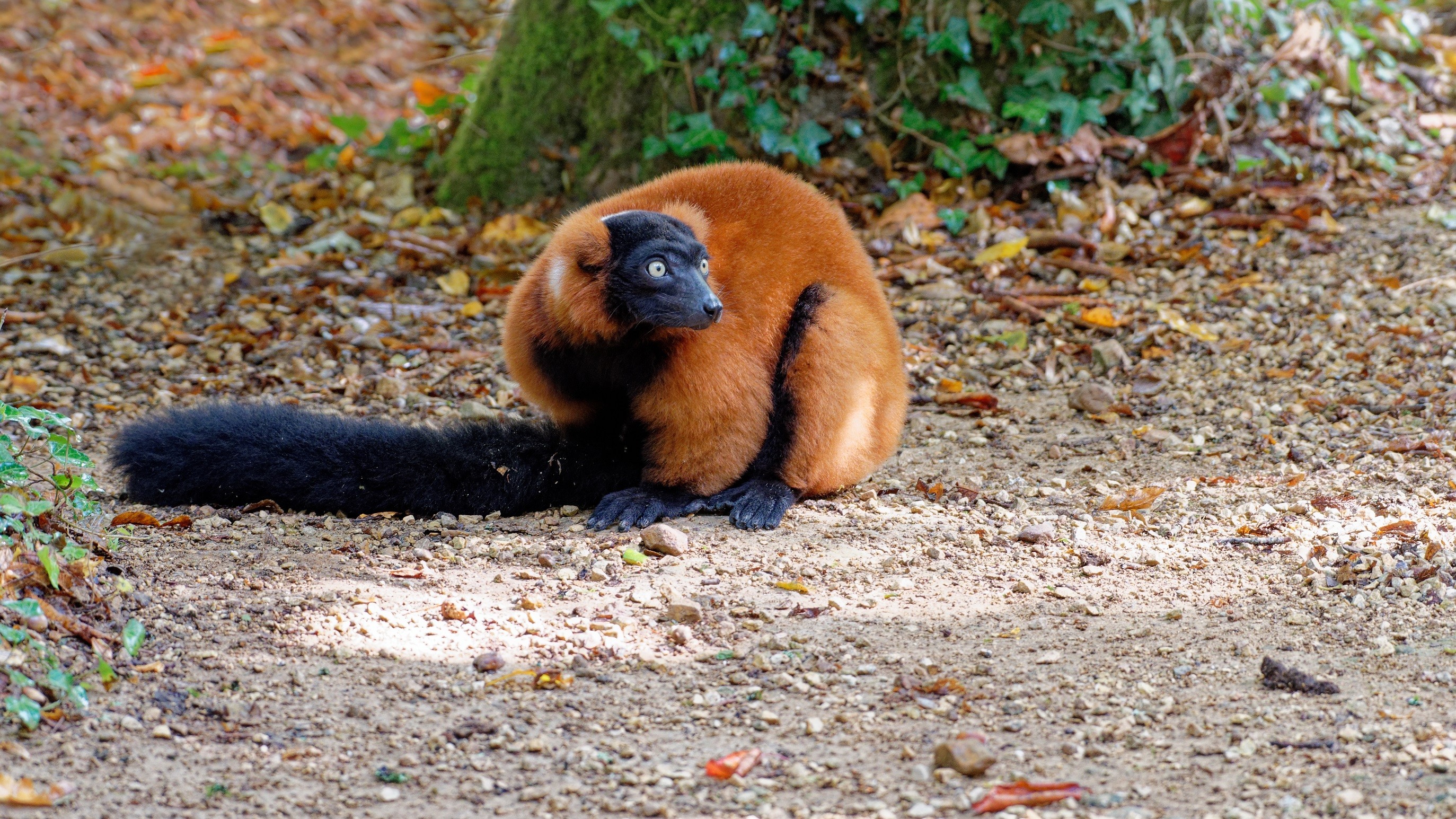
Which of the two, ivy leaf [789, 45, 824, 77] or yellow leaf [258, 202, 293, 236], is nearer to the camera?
ivy leaf [789, 45, 824, 77]

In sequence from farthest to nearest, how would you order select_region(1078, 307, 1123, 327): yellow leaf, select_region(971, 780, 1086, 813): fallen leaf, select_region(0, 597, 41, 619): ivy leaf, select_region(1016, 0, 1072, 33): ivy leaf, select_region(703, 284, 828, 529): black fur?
select_region(1016, 0, 1072, 33): ivy leaf
select_region(1078, 307, 1123, 327): yellow leaf
select_region(703, 284, 828, 529): black fur
select_region(0, 597, 41, 619): ivy leaf
select_region(971, 780, 1086, 813): fallen leaf

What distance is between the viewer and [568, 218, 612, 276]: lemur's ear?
4320 millimetres

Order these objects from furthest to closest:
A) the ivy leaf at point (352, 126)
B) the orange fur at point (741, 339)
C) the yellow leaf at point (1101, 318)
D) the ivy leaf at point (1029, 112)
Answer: the ivy leaf at point (352, 126)
the ivy leaf at point (1029, 112)
the yellow leaf at point (1101, 318)
the orange fur at point (741, 339)

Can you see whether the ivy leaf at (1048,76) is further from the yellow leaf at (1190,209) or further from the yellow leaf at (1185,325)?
the yellow leaf at (1185,325)

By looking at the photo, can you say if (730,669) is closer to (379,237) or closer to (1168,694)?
(1168,694)

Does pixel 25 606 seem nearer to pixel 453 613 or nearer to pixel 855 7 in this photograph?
pixel 453 613

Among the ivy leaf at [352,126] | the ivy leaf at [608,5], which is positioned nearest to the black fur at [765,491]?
the ivy leaf at [608,5]

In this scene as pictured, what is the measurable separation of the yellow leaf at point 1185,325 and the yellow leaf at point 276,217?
16.7 feet

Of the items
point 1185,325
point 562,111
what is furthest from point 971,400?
point 562,111

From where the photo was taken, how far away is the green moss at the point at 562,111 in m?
7.41

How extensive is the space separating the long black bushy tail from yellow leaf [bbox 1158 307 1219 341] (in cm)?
290

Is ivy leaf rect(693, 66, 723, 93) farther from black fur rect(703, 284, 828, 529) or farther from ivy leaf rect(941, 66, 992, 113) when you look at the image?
black fur rect(703, 284, 828, 529)

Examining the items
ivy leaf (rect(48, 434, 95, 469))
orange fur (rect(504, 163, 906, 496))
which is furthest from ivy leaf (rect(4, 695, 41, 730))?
orange fur (rect(504, 163, 906, 496))

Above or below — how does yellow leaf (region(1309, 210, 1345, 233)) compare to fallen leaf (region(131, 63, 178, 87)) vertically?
above
